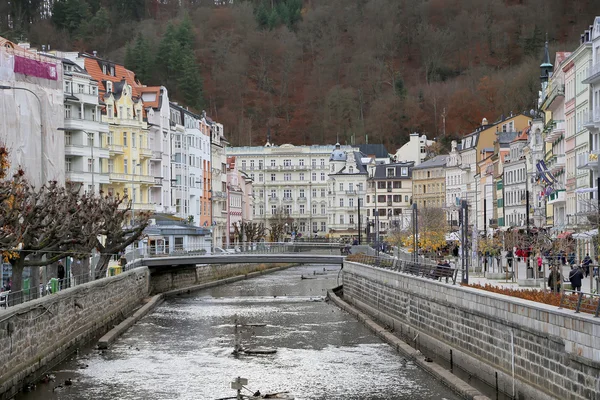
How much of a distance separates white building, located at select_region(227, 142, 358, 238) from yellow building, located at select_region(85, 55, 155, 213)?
6933 cm

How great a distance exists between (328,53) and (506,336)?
535 ft

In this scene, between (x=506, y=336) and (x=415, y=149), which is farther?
(x=415, y=149)

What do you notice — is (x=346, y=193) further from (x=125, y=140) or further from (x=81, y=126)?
(x=81, y=126)

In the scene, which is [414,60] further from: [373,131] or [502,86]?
[502,86]

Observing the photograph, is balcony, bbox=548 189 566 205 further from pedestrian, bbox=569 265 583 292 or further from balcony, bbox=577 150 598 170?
pedestrian, bbox=569 265 583 292

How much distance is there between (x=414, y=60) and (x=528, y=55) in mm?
22478

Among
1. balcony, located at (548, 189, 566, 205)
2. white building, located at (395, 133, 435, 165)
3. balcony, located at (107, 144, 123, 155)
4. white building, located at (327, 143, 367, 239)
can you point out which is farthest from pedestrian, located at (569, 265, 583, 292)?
white building, located at (395, 133, 435, 165)

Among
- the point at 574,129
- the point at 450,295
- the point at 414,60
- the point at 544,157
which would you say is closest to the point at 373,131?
the point at 414,60

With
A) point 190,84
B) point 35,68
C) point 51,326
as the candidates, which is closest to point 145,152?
point 35,68

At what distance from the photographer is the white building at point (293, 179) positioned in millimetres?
156250

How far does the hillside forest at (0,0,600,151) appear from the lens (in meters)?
160

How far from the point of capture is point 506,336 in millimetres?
27250

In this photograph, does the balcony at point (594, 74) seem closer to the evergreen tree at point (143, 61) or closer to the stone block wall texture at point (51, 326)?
the stone block wall texture at point (51, 326)

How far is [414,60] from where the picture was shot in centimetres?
18512
